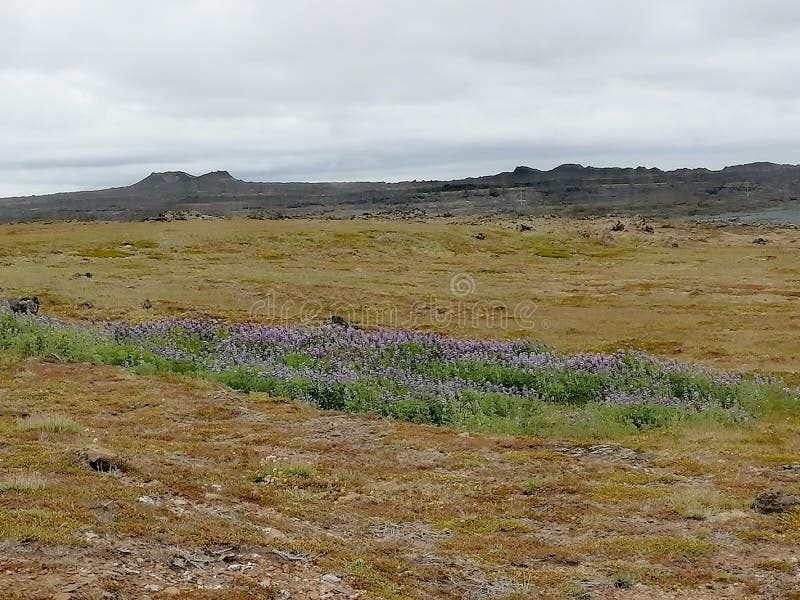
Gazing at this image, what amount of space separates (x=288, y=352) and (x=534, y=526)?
35.0ft

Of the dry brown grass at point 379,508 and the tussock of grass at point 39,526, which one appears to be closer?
the tussock of grass at point 39,526

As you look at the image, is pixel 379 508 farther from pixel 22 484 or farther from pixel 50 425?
pixel 50 425

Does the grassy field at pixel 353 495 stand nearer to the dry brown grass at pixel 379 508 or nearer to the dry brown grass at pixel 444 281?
the dry brown grass at pixel 379 508

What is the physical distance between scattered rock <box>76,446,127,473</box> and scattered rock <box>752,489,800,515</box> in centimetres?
734

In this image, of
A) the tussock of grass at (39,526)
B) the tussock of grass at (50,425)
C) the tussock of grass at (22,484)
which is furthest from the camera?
the tussock of grass at (50,425)

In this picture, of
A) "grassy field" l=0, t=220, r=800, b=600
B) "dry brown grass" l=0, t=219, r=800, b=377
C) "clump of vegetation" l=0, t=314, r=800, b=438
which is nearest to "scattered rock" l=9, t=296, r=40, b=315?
"dry brown grass" l=0, t=219, r=800, b=377

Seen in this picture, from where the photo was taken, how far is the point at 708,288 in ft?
156

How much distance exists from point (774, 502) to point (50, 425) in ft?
31.1

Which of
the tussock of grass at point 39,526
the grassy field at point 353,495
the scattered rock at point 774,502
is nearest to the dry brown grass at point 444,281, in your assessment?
the grassy field at point 353,495

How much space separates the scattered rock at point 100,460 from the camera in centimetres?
912

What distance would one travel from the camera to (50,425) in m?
11.3

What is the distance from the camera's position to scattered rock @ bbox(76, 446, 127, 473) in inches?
359

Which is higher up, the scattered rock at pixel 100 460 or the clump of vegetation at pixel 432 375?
the scattered rock at pixel 100 460

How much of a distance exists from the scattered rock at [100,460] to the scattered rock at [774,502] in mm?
7335
